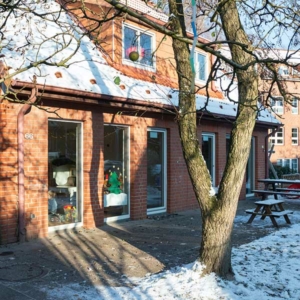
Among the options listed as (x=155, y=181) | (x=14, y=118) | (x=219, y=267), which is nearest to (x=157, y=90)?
(x=155, y=181)

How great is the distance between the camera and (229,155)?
6297 mm

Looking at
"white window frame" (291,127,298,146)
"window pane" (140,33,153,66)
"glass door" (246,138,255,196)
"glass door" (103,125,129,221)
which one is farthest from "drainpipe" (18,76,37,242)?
"white window frame" (291,127,298,146)

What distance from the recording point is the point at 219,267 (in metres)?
6.09

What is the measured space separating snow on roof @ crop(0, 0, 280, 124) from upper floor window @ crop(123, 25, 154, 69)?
703 millimetres

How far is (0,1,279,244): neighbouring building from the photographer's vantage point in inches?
336

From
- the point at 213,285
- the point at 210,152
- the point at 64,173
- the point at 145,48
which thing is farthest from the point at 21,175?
the point at 210,152

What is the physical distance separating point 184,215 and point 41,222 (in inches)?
183

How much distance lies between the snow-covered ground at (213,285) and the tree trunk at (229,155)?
26 cm

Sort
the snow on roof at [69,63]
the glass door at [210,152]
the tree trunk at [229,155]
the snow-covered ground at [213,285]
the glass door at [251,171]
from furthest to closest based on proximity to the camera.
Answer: the glass door at [251,171] → the glass door at [210,152] → the snow on roof at [69,63] → the tree trunk at [229,155] → the snow-covered ground at [213,285]

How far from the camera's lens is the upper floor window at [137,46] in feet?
40.3

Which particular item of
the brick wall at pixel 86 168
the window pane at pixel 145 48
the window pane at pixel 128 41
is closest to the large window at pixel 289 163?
the brick wall at pixel 86 168

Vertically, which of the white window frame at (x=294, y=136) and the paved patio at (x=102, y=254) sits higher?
the white window frame at (x=294, y=136)

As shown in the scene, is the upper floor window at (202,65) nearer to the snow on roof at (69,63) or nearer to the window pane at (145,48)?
the window pane at (145,48)

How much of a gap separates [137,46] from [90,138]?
→ 12.1 feet
